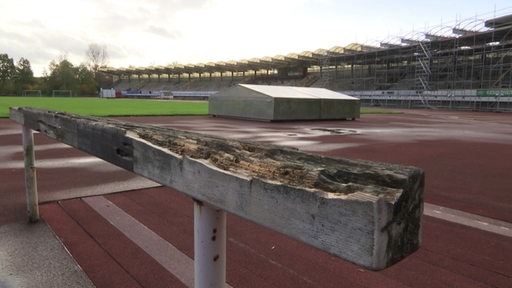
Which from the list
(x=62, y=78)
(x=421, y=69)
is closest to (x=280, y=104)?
(x=421, y=69)

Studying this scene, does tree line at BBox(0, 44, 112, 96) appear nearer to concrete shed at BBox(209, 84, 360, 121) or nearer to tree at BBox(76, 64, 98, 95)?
tree at BBox(76, 64, 98, 95)

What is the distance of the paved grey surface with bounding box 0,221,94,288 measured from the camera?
2963 millimetres

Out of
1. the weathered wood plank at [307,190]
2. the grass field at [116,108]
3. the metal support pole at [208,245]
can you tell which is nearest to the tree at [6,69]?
the grass field at [116,108]

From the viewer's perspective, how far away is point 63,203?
490 cm

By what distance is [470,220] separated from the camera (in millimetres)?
4535

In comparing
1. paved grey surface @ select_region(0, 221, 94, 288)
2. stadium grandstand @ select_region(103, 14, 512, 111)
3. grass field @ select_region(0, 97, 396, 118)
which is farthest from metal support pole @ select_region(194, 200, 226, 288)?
stadium grandstand @ select_region(103, 14, 512, 111)

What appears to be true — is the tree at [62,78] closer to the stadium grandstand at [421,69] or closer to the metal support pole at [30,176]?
the stadium grandstand at [421,69]

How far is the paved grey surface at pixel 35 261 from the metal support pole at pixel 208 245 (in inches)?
72.6

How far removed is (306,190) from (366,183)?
0.19 metres

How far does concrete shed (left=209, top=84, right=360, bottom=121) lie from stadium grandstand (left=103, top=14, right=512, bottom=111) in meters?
20.7

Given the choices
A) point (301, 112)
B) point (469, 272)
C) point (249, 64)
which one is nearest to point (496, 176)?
point (469, 272)

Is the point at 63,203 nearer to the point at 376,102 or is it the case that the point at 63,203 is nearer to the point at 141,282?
the point at 141,282

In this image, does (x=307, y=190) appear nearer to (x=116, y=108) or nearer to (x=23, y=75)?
(x=116, y=108)

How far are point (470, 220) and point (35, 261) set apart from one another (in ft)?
15.0
